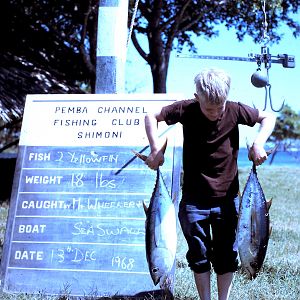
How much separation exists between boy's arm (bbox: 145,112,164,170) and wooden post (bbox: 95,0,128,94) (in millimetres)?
1375

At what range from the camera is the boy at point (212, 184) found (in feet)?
11.4

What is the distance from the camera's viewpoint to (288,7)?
16547 mm

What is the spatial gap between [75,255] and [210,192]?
1.40 metres

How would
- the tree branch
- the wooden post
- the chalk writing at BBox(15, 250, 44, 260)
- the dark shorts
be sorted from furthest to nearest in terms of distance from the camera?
1. the tree branch
2. the wooden post
3. the chalk writing at BBox(15, 250, 44, 260)
4. the dark shorts

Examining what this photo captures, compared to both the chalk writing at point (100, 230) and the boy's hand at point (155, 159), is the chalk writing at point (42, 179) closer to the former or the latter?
the chalk writing at point (100, 230)

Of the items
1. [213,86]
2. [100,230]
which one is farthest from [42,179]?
[213,86]

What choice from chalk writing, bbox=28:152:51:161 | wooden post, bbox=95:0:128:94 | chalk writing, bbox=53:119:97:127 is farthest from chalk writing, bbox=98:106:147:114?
chalk writing, bbox=28:152:51:161

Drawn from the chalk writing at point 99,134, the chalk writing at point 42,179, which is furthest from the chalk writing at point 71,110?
the chalk writing at point 42,179

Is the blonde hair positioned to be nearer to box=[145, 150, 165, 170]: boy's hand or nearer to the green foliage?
box=[145, 150, 165, 170]: boy's hand

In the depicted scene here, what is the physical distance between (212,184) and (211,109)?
48 cm

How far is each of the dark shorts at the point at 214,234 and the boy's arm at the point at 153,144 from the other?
330 mm

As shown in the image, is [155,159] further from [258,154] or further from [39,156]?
[39,156]

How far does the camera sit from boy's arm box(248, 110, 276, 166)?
3371 millimetres

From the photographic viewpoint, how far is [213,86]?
129 inches
